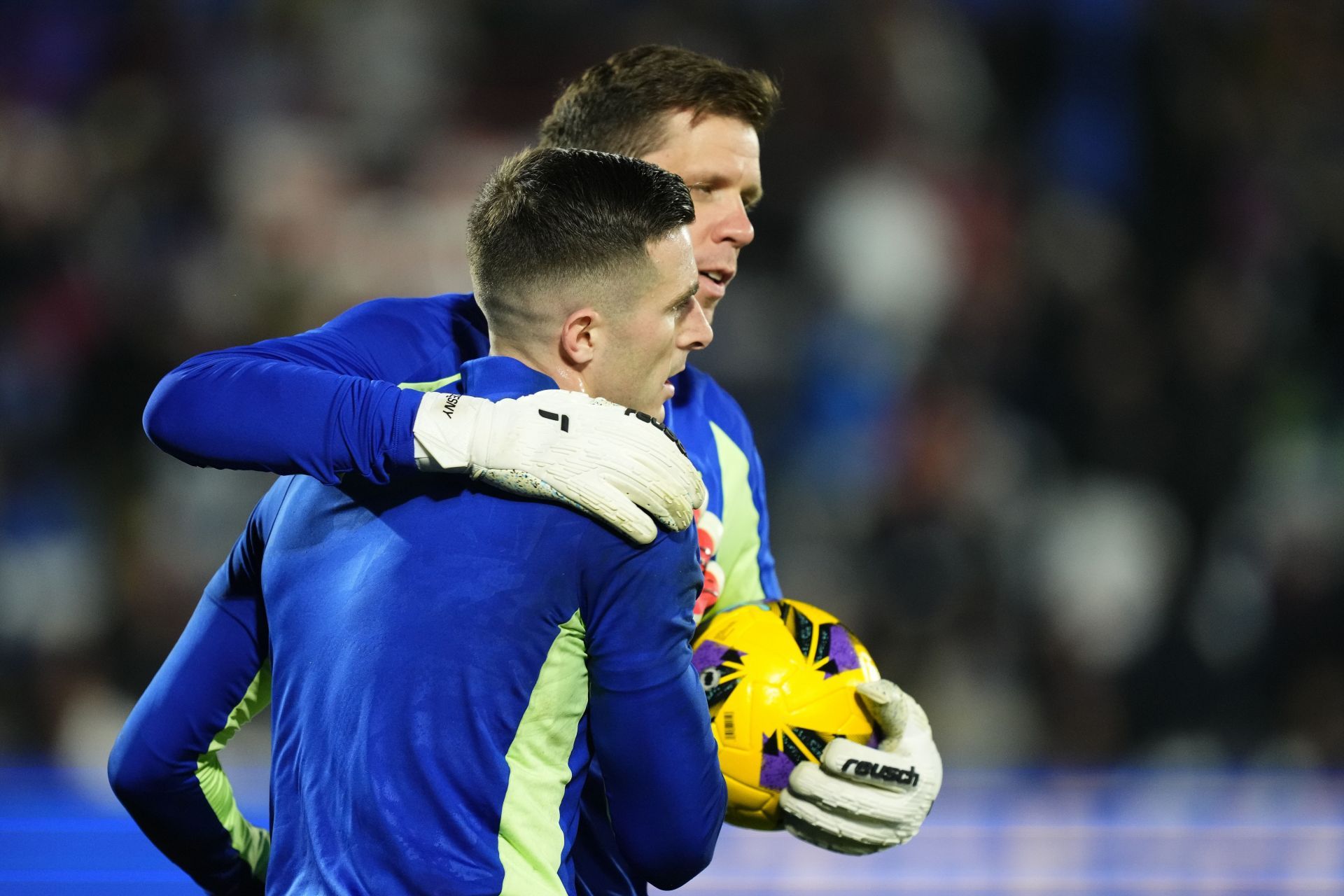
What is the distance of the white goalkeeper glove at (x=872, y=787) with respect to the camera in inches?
91.0

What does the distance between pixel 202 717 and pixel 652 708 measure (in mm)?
819

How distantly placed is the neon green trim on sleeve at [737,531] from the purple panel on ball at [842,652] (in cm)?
27

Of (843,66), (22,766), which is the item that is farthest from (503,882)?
(843,66)

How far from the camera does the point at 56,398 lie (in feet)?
21.2

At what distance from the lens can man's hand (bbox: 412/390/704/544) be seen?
5.95 ft

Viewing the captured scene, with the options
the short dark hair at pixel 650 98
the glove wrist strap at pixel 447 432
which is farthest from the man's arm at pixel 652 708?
the short dark hair at pixel 650 98

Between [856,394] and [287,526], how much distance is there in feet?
16.6

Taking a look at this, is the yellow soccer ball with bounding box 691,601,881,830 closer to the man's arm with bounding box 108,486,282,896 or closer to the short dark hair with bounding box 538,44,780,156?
the man's arm with bounding box 108,486,282,896

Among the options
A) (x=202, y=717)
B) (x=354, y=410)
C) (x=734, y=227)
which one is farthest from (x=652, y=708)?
(x=734, y=227)

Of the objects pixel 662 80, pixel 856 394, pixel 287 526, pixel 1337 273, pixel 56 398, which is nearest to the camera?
pixel 287 526

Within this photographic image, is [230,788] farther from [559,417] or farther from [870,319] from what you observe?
[870,319]

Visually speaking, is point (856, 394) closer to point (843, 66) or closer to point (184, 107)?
point (843, 66)

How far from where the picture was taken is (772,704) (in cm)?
243

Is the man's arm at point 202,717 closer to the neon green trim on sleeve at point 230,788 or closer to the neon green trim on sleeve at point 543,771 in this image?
the neon green trim on sleeve at point 230,788
